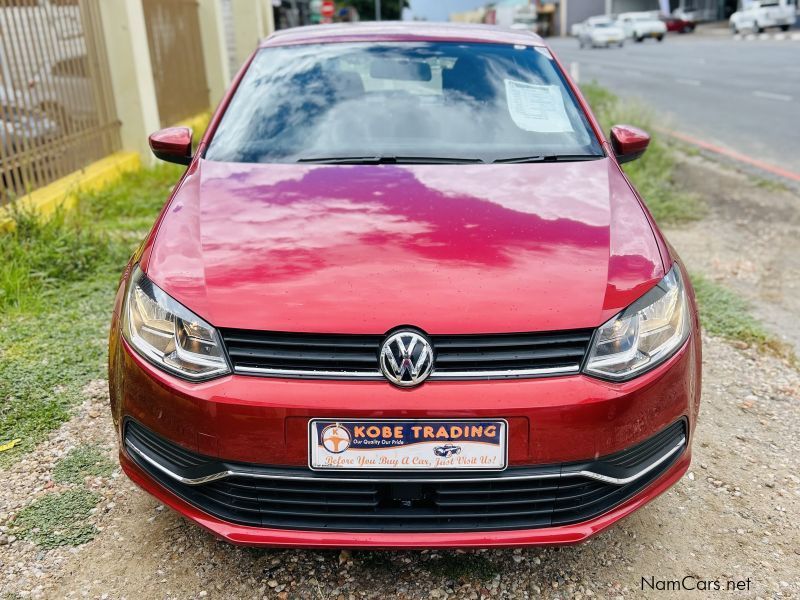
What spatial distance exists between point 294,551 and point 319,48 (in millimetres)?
2243

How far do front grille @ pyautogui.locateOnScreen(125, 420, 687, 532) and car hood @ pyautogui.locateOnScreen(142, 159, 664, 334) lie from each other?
0.38 m

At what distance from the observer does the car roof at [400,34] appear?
3592mm

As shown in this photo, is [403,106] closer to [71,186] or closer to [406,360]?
[406,360]

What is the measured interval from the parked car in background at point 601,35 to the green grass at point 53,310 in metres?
38.0

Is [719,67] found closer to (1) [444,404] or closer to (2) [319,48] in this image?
(2) [319,48]

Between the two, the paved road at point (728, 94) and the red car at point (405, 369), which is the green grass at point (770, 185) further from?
the red car at point (405, 369)

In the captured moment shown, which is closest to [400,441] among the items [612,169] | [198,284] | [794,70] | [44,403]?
[198,284]

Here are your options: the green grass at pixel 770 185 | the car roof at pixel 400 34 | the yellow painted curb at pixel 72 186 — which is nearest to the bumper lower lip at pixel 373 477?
the car roof at pixel 400 34

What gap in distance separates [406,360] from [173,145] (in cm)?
181

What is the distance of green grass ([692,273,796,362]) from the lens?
3.98 metres

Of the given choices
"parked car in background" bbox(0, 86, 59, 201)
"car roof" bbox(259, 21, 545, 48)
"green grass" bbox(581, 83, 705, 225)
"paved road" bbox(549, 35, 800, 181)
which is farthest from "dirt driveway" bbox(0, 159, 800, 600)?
"paved road" bbox(549, 35, 800, 181)

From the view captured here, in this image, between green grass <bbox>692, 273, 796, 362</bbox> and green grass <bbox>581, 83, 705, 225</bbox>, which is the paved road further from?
green grass <bbox>692, 273, 796, 362</bbox>

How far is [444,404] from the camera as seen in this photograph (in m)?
1.95

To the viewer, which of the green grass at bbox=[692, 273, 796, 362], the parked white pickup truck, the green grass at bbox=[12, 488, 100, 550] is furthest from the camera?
the parked white pickup truck
